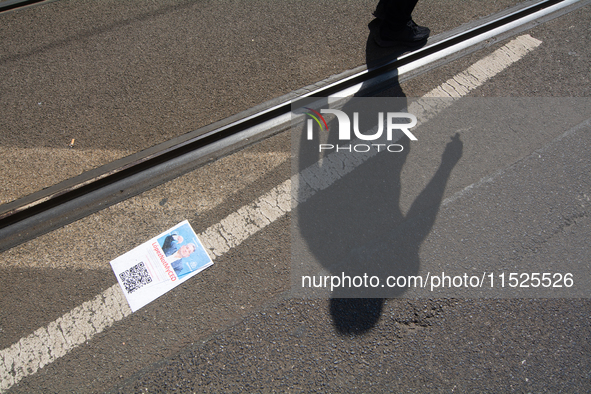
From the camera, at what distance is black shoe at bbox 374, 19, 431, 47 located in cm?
360

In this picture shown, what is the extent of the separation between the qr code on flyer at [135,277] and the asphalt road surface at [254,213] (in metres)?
0.12

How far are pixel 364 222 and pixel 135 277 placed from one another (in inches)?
70.8

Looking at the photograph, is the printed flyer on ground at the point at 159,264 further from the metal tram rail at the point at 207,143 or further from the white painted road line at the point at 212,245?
the metal tram rail at the point at 207,143

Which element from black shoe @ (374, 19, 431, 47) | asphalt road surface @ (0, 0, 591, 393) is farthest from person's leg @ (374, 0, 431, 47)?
asphalt road surface @ (0, 0, 591, 393)

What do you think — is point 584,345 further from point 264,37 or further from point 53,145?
point 53,145

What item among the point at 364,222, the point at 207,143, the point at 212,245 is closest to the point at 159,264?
the point at 212,245

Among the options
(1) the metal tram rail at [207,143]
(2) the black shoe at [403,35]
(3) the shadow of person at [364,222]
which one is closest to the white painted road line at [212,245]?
(3) the shadow of person at [364,222]

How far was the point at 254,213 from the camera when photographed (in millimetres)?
2760

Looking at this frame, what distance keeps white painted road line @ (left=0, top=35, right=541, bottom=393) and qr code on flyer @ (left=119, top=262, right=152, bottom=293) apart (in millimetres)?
70

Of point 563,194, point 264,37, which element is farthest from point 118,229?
point 563,194

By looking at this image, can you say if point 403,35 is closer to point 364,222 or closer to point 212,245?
point 364,222

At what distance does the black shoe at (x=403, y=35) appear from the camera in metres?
3.60

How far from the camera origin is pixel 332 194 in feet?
9.21

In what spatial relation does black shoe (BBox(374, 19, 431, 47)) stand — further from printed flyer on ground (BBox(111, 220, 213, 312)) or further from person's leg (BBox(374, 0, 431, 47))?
printed flyer on ground (BBox(111, 220, 213, 312))
